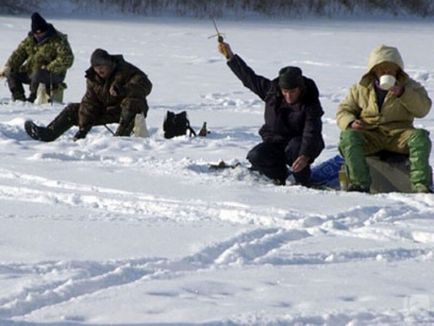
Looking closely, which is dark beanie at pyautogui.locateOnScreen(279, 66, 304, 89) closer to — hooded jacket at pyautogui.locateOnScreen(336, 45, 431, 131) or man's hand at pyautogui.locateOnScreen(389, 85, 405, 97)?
hooded jacket at pyautogui.locateOnScreen(336, 45, 431, 131)

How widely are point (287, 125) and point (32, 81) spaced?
5.67 meters

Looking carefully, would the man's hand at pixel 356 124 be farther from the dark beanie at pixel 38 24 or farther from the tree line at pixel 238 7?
the tree line at pixel 238 7

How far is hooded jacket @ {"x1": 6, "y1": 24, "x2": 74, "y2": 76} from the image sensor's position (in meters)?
12.2

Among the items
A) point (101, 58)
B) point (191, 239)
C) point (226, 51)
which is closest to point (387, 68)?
point (226, 51)

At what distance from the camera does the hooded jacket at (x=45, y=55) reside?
12203mm

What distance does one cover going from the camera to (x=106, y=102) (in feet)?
30.5

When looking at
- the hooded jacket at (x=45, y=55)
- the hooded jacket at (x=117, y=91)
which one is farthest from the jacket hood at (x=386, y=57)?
the hooded jacket at (x=45, y=55)

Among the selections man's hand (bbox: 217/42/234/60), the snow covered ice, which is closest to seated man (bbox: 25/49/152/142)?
the snow covered ice

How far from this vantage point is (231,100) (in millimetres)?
12766

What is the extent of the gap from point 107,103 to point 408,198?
3483mm

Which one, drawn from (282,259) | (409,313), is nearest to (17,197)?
(282,259)

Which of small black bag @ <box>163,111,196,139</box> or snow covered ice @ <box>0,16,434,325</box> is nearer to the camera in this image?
snow covered ice @ <box>0,16,434,325</box>

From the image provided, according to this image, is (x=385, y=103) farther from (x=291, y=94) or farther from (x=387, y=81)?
(x=291, y=94)

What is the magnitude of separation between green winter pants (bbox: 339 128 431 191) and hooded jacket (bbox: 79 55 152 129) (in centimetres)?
265
